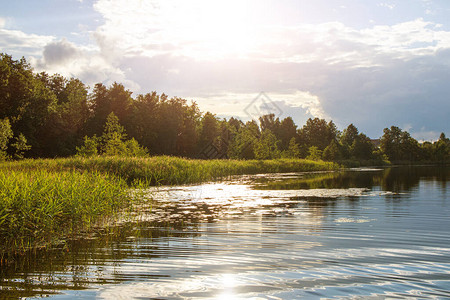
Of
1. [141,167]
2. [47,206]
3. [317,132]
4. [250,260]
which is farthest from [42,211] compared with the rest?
[317,132]

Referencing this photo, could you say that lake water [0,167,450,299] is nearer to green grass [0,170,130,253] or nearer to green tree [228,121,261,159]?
green grass [0,170,130,253]

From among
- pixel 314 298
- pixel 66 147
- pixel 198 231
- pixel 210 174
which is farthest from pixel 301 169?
pixel 314 298

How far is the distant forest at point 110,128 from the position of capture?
46688 millimetres

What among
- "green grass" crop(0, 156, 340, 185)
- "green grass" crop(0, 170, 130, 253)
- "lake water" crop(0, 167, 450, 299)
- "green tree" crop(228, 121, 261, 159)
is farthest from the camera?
"green tree" crop(228, 121, 261, 159)

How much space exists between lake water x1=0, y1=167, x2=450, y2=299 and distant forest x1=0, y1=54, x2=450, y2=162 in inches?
1109

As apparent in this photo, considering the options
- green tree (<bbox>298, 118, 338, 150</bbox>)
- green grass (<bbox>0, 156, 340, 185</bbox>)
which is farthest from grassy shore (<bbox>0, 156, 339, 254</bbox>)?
green tree (<bbox>298, 118, 338, 150</bbox>)

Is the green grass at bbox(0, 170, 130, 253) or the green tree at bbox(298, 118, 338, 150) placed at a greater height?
the green tree at bbox(298, 118, 338, 150)

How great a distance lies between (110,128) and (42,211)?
34888 mm

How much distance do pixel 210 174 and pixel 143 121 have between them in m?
40.0

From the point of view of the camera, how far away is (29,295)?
562cm

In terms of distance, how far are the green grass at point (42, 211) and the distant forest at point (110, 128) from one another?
26146 mm

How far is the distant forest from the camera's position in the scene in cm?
4669

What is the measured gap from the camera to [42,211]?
8.87 meters

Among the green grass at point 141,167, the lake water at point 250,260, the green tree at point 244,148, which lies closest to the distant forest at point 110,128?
the green tree at point 244,148
